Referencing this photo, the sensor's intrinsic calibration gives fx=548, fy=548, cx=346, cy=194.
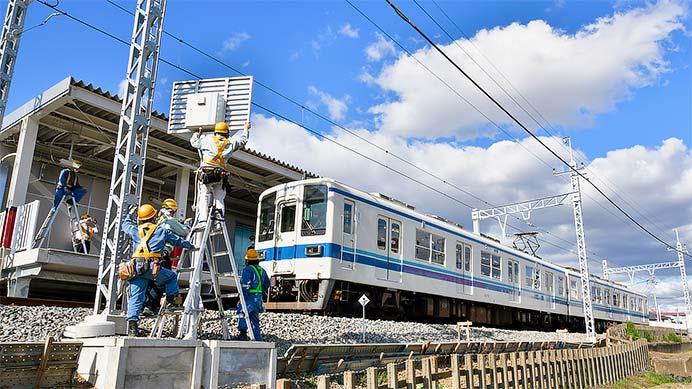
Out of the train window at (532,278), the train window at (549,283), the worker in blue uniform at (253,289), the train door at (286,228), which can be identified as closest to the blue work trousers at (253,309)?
the worker in blue uniform at (253,289)

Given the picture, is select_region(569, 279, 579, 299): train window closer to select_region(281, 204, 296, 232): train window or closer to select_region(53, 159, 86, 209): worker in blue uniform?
select_region(281, 204, 296, 232): train window

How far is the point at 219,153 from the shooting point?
5.70 m

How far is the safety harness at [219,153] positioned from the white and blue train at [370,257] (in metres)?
4.45

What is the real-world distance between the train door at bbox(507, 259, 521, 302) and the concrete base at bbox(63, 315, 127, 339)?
13.6 meters

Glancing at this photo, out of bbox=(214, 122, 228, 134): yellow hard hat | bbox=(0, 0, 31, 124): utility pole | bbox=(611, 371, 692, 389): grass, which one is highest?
bbox=(0, 0, 31, 124): utility pole

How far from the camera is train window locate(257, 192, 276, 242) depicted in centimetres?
1116

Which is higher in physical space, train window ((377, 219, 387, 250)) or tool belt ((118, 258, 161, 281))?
train window ((377, 219, 387, 250))

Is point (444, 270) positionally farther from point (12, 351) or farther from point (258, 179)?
point (12, 351)

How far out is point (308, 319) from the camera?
8828 millimetres

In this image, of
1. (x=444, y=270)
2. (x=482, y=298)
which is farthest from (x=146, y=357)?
(x=482, y=298)

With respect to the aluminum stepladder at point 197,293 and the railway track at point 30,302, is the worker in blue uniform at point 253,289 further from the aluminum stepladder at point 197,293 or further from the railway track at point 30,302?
the railway track at point 30,302

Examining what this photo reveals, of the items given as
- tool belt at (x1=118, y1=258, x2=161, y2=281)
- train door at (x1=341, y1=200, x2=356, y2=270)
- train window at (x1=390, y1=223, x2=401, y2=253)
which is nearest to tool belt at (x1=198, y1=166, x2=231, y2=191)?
tool belt at (x1=118, y1=258, x2=161, y2=281)

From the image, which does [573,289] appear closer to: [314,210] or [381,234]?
[381,234]

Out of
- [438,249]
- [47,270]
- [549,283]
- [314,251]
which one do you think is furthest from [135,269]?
[549,283]
